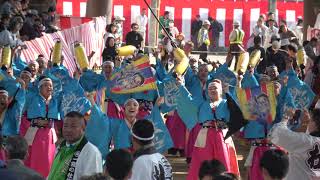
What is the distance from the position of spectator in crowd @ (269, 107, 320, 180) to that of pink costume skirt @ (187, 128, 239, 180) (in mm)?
2478

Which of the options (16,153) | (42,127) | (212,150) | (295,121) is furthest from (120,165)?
(42,127)

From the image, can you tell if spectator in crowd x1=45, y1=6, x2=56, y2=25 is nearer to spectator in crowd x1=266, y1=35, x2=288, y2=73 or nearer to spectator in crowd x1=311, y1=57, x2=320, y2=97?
spectator in crowd x1=266, y1=35, x2=288, y2=73

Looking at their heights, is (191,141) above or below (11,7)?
below

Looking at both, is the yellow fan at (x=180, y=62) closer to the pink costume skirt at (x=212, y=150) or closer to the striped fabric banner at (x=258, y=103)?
the pink costume skirt at (x=212, y=150)

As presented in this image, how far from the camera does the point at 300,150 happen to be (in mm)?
7656

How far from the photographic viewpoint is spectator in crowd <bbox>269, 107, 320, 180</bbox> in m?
7.54

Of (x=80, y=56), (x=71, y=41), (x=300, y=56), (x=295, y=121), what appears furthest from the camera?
(x=71, y=41)

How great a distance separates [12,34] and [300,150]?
Answer: 9.49 metres

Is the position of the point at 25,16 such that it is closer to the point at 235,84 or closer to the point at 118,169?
the point at 235,84

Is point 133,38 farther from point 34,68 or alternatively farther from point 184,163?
point 34,68

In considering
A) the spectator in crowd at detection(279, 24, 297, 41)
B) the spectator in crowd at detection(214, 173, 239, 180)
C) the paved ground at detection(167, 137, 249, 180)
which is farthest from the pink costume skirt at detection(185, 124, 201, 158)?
the spectator in crowd at detection(279, 24, 297, 41)

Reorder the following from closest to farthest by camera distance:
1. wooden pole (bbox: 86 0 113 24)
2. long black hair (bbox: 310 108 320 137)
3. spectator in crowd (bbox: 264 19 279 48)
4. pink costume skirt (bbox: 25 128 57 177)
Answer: long black hair (bbox: 310 108 320 137) → pink costume skirt (bbox: 25 128 57 177) → spectator in crowd (bbox: 264 19 279 48) → wooden pole (bbox: 86 0 113 24)

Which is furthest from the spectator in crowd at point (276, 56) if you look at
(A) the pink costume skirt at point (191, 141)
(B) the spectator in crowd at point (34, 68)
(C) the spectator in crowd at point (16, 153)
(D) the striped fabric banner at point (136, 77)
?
(C) the spectator in crowd at point (16, 153)

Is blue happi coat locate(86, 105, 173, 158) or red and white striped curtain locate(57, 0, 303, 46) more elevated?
red and white striped curtain locate(57, 0, 303, 46)
